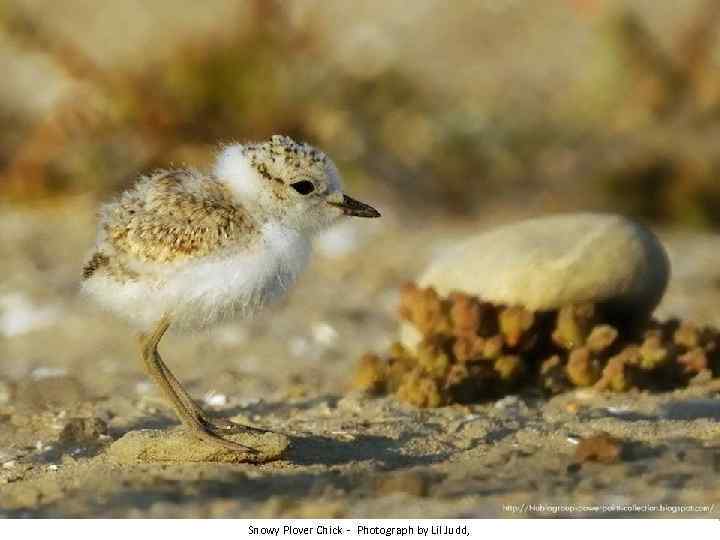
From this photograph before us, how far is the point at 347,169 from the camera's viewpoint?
7.52 metres

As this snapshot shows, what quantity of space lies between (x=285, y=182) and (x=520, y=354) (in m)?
1.38

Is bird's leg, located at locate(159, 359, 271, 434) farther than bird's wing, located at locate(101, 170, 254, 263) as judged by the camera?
Yes

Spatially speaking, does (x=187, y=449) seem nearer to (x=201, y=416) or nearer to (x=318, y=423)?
(x=201, y=416)

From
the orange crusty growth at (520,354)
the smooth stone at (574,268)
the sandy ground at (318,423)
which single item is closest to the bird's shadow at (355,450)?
the sandy ground at (318,423)

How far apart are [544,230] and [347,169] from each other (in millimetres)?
2906

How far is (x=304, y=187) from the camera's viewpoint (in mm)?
3652

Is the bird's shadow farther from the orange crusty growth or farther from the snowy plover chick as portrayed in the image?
the orange crusty growth

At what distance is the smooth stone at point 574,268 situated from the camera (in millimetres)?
4559

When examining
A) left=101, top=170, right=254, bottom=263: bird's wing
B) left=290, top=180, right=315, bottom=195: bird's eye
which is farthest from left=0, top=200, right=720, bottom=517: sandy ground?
left=290, top=180, right=315, bottom=195: bird's eye

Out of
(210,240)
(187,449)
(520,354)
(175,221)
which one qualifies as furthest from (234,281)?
(520,354)

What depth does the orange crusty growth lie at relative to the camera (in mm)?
4414

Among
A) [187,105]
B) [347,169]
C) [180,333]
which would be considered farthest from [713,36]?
[180,333]

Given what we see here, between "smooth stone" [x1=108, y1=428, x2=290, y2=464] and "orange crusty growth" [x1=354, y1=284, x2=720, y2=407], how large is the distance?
0.84 meters
